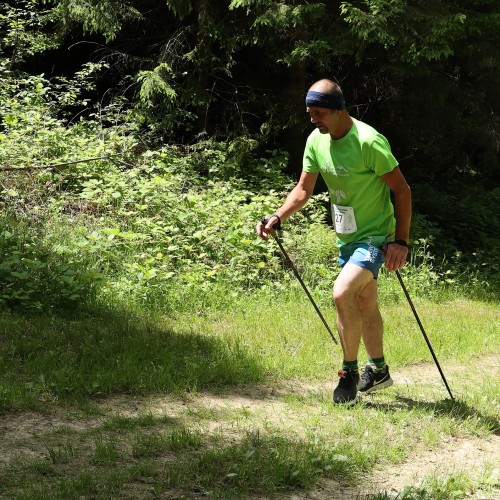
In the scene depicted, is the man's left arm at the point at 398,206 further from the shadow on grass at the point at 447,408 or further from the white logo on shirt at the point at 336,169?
the shadow on grass at the point at 447,408

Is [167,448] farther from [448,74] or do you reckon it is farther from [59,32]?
[448,74]

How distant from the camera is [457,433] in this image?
5348 mm

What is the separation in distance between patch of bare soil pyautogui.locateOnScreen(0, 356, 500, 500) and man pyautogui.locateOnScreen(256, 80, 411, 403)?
23.9 inches

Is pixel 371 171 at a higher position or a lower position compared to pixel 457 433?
higher

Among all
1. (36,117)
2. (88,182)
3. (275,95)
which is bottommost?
(88,182)

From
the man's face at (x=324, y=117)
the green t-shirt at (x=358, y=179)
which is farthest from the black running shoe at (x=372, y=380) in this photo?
the man's face at (x=324, y=117)

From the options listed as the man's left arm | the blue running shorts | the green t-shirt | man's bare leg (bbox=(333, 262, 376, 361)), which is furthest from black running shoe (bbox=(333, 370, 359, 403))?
the green t-shirt

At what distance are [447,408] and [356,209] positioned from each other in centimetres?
168

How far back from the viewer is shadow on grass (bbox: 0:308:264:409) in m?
5.73

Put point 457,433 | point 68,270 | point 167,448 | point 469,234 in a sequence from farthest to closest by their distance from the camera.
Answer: point 469,234 < point 68,270 < point 457,433 < point 167,448

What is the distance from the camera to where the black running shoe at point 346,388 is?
574 centimetres

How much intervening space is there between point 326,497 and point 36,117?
8211 millimetres

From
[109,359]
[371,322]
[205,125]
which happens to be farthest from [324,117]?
[205,125]

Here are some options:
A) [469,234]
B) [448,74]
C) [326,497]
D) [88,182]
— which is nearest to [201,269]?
[88,182]
